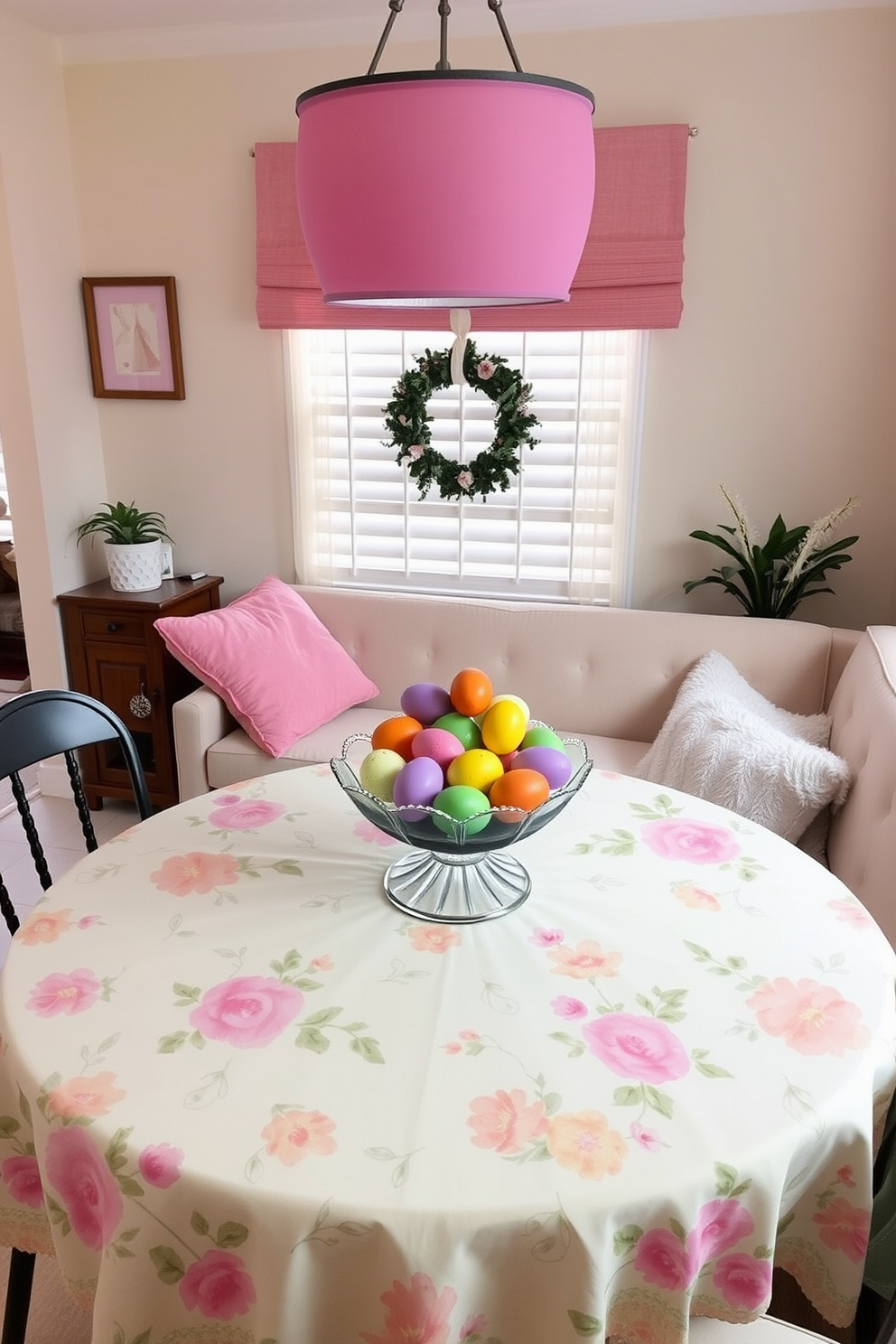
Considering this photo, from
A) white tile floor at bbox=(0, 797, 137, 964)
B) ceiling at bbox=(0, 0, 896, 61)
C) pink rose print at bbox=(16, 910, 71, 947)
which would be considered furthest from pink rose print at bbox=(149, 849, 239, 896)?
ceiling at bbox=(0, 0, 896, 61)

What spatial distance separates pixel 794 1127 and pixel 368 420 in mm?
2699

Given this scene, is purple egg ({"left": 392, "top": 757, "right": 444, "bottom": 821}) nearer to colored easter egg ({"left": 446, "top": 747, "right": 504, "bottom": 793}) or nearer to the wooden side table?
colored easter egg ({"left": 446, "top": 747, "right": 504, "bottom": 793})

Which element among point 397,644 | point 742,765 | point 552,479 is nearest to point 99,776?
point 397,644

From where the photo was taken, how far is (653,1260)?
1.00m

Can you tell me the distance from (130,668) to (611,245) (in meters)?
1.99

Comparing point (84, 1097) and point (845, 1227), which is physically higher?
point (84, 1097)

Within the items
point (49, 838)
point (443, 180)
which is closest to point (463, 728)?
point (443, 180)

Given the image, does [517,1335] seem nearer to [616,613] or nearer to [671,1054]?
[671,1054]

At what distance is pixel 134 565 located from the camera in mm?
3340

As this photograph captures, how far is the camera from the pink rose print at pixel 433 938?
1.35 meters

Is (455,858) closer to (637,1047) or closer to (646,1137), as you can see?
(637,1047)

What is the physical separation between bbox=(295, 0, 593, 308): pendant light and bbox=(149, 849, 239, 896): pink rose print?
2.84 feet

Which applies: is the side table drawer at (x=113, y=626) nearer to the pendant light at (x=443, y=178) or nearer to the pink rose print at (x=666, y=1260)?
the pendant light at (x=443, y=178)

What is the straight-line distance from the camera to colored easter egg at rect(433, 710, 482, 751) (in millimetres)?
1504
